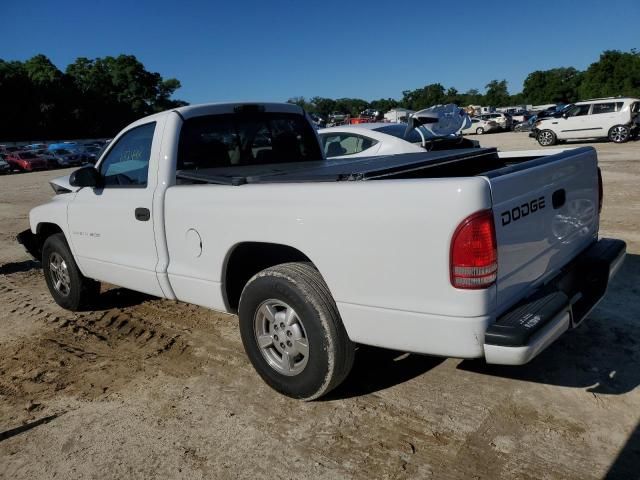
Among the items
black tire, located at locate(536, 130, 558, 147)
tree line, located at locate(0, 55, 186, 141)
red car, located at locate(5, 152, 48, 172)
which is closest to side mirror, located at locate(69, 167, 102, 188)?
black tire, located at locate(536, 130, 558, 147)

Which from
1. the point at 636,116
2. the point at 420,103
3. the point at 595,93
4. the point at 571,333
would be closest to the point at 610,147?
the point at 636,116

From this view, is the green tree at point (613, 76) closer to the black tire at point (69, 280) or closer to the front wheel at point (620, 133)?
the front wheel at point (620, 133)

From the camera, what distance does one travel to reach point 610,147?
18.6 metres

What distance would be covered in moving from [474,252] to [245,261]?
1735 mm

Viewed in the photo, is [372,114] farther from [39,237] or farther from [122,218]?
[122,218]

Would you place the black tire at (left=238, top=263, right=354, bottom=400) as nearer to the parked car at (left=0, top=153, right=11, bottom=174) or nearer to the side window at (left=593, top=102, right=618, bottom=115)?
the side window at (left=593, top=102, right=618, bottom=115)

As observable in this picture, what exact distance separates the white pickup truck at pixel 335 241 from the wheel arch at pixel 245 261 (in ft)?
0.04

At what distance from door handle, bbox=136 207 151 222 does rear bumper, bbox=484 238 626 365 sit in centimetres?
255

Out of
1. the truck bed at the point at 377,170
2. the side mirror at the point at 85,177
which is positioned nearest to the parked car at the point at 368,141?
the truck bed at the point at 377,170

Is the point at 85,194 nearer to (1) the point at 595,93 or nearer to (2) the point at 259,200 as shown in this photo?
(2) the point at 259,200

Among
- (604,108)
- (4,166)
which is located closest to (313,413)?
(604,108)

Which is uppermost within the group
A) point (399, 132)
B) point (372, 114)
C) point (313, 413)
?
point (372, 114)

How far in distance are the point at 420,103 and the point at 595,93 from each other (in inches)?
2871

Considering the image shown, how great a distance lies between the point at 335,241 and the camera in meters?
2.72
